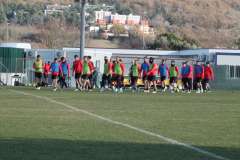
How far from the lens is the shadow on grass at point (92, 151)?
11.4 m

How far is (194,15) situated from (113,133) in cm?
13908

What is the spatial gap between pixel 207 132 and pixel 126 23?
129956 mm

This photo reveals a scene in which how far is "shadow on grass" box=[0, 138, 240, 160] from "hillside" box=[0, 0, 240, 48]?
124497mm

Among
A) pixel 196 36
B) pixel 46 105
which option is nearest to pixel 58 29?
pixel 196 36

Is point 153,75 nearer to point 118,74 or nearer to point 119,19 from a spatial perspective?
point 118,74

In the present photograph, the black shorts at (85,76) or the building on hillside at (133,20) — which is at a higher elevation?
Answer: the building on hillside at (133,20)

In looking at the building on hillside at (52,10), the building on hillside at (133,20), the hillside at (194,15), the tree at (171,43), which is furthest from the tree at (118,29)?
the tree at (171,43)

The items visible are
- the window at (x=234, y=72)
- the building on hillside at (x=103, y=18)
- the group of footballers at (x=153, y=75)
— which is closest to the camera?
the group of footballers at (x=153, y=75)

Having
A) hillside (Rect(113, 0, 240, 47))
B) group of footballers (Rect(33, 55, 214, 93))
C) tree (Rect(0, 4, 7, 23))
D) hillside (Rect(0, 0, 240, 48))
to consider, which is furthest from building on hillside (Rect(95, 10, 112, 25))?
group of footballers (Rect(33, 55, 214, 93))

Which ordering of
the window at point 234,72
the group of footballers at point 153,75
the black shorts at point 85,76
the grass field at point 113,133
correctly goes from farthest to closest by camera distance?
Answer: the window at point 234,72, the group of footballers at point 153,75, the black shorts at point 85,76, the grass field at point 113,133

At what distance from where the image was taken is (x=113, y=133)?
15102 millimetres

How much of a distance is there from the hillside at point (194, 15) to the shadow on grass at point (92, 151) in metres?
124

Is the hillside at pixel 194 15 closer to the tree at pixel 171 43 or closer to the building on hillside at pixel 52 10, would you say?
the building on hillside at pixel 52 10

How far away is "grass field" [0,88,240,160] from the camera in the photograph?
11.9 m
